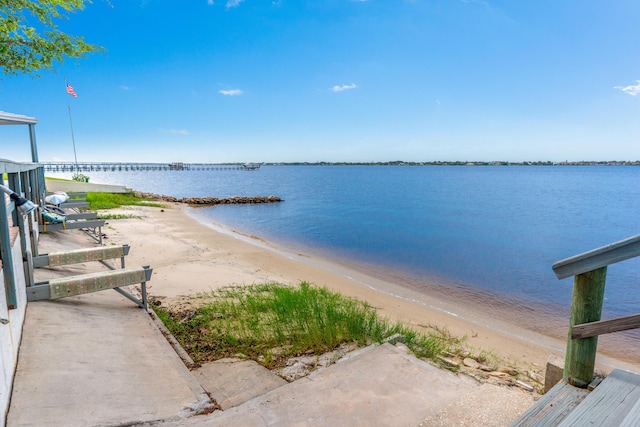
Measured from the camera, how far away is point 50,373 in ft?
9.88

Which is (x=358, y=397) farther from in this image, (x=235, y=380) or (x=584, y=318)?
(x=584, y=318)

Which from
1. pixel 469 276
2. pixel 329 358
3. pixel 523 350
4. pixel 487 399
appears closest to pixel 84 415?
pixel 329 358

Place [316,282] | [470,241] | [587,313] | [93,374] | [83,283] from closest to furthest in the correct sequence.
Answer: [587,313], [93,374], [83,283], [316,282], [470,241]

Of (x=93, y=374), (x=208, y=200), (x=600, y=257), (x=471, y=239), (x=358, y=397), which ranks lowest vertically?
(x=471, y=239)

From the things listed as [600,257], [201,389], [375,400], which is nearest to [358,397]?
[375,400]

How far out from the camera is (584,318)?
8.17ft

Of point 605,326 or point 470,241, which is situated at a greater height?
point 605,326

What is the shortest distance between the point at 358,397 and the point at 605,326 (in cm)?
207

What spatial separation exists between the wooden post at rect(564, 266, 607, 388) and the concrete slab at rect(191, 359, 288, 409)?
2.63 meters

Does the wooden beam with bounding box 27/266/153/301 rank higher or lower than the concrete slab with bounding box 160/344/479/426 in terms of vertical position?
higher

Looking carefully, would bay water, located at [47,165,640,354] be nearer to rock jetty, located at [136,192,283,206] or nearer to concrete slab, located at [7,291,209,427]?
rock jetty, located at [136,192,283,206]

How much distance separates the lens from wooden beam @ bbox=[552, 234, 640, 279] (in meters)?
2.12

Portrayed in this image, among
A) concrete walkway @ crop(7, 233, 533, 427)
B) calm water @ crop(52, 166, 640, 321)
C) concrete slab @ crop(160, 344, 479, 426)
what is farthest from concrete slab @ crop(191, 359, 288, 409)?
calm water @ crop(52, 166, 640, 321)

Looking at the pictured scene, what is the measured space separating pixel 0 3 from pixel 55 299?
23.4 feet
